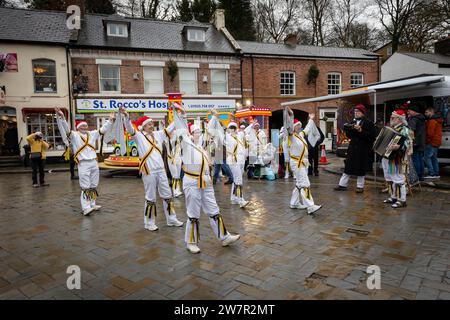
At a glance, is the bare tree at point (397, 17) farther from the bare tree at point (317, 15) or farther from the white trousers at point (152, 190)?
the white trousers at point (152, 190)

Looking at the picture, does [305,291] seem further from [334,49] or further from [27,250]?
[334,49]

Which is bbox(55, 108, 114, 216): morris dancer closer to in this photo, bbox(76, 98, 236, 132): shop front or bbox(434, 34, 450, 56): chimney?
bbox(76, 98, 236, 132): shop front

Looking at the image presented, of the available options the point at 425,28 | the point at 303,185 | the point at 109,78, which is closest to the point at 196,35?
the point at 109,78

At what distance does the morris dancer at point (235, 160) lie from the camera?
23.0 feet

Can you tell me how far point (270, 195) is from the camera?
8094mm

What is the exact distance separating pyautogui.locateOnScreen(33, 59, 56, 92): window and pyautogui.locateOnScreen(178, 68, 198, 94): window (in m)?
7.58

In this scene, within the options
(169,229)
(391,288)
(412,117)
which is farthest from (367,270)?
(412,117)

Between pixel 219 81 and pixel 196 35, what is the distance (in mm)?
3673

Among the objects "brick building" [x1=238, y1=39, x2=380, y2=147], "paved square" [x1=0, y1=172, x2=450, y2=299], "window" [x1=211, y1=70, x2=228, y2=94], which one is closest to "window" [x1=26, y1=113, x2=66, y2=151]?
"window" [x1=211, y1=70, x2=228, y2=94]

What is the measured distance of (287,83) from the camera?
22703mm

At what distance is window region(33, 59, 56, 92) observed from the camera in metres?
18.0

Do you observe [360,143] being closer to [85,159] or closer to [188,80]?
[85,159]

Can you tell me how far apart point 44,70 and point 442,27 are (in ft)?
98.9

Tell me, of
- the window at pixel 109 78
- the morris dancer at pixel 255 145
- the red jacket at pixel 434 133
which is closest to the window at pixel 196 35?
the window at pixel 109 78
